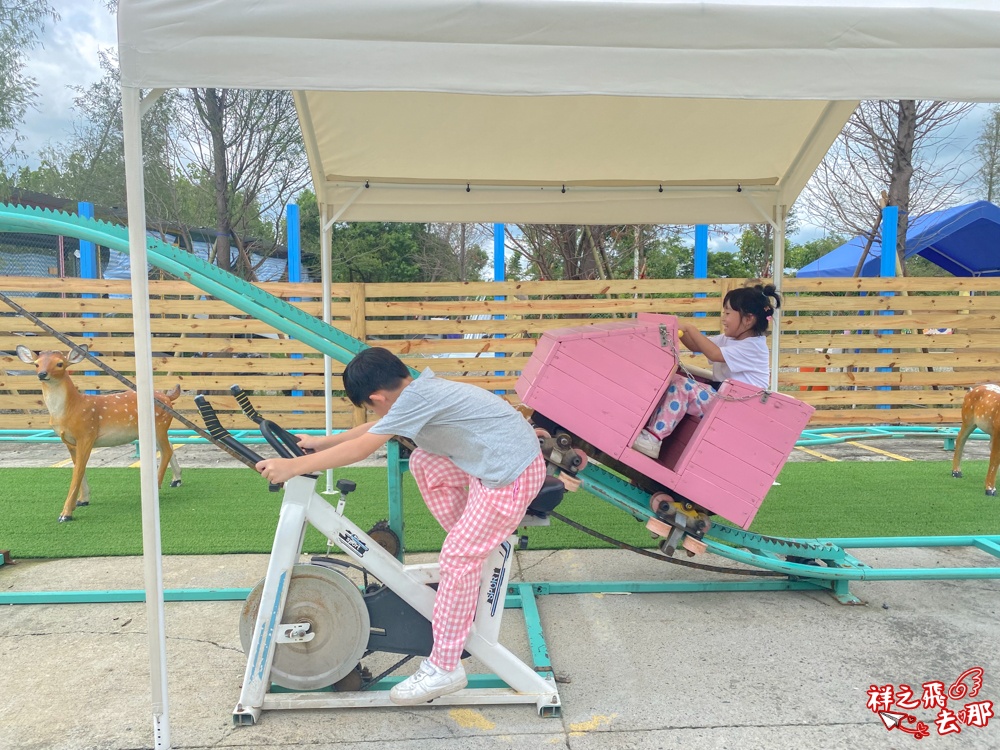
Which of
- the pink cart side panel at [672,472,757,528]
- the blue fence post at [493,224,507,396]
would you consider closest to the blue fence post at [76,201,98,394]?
the blue fence post at [493,224,507,396]

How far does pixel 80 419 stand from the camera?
4879mm

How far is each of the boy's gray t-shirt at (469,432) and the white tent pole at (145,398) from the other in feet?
2.42

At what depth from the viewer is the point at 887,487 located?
18.3ft

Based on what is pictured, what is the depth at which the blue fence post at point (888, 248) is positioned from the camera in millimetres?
8219

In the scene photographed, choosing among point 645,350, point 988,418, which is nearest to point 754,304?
point 645,350

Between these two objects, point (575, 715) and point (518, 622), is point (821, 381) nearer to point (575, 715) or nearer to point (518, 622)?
point (518, 622)

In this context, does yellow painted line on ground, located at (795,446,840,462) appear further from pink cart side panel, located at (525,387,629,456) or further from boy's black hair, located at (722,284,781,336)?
pink cart side panel, located at (525,387,629,456)

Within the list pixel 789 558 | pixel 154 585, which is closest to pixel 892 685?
pixel 789 558

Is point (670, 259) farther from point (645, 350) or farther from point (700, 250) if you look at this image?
point (645, 350)

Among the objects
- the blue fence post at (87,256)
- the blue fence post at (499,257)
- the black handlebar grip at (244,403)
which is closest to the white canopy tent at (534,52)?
the black handlebar grip at (244,403)

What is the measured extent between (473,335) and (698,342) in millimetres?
4809

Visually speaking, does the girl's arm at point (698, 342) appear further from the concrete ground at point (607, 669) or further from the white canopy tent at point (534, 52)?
the white canopy tent at point (534, 52)

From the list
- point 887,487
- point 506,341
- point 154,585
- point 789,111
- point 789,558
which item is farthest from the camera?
point 506,341

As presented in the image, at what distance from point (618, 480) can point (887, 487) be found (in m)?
3.66
